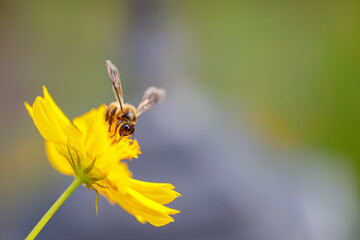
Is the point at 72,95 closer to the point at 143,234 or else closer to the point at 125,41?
the point at 125,41

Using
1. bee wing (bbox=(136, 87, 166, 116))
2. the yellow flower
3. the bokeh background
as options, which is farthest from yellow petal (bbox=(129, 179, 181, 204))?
the bokeh background

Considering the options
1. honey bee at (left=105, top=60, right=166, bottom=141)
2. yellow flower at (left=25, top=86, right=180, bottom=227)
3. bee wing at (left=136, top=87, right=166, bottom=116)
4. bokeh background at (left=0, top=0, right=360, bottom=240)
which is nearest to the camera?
yellow flower at (left=25, top=86, right=180, bottom=227)

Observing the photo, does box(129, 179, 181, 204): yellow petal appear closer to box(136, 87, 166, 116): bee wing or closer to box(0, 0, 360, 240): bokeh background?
box(136, 87, 166, 116): bee wing

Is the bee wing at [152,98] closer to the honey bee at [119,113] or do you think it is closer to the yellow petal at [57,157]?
the honey bee at [119,113]

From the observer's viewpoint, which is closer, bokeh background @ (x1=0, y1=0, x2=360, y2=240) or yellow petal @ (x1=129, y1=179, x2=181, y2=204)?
yellow petal @ (x1=129, y1=179, x2=181, y2=204)

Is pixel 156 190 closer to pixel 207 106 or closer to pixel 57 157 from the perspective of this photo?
pixel 57 157

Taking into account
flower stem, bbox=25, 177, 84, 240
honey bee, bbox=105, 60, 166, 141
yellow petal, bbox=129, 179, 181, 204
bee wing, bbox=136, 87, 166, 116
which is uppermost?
bee wing, bbox=136, 87, 166, 116

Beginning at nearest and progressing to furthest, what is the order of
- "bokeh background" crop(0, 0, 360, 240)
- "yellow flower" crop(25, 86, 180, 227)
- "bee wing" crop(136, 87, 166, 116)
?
"yellow flower" crop(25, 86, 180, 227), "bee wing" crop(136, 87, 166, 116), "bokeh background" crop(0, 0, 360, 240)
